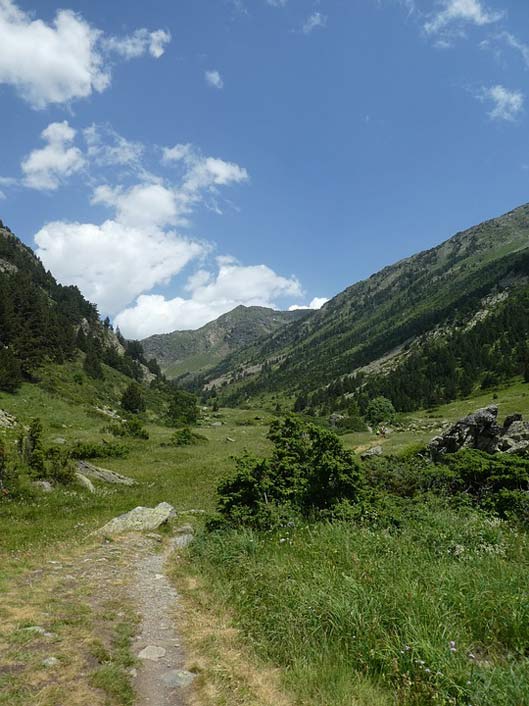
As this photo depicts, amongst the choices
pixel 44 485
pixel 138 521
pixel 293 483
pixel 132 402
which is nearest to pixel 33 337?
pixel 132 402

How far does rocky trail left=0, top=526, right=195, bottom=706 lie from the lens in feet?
17.7

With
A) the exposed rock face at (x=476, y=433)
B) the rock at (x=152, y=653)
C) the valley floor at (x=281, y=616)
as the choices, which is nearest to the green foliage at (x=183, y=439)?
the exposed rock face at (x=476, y=433)

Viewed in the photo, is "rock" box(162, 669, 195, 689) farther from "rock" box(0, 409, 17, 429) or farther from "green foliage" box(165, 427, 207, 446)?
"green foliage" box(165, 427, 207, 446)

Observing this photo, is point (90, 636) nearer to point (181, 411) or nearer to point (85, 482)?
point (85, 482)

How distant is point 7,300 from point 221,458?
1884 inches

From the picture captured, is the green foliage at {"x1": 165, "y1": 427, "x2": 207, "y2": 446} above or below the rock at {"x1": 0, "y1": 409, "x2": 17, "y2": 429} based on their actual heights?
below

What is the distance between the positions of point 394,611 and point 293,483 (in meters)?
7.77

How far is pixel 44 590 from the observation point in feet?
30.0

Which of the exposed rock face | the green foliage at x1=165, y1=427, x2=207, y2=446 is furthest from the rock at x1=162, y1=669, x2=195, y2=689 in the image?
the green foliage at x1=165, y1=427, x2=207, y2=446

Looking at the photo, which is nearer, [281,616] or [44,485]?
[281,616]

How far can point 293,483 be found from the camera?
1404cm

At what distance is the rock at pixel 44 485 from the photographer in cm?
1914

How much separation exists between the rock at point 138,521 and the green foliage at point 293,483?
420cm

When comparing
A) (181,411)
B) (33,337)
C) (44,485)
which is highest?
(33,337)
